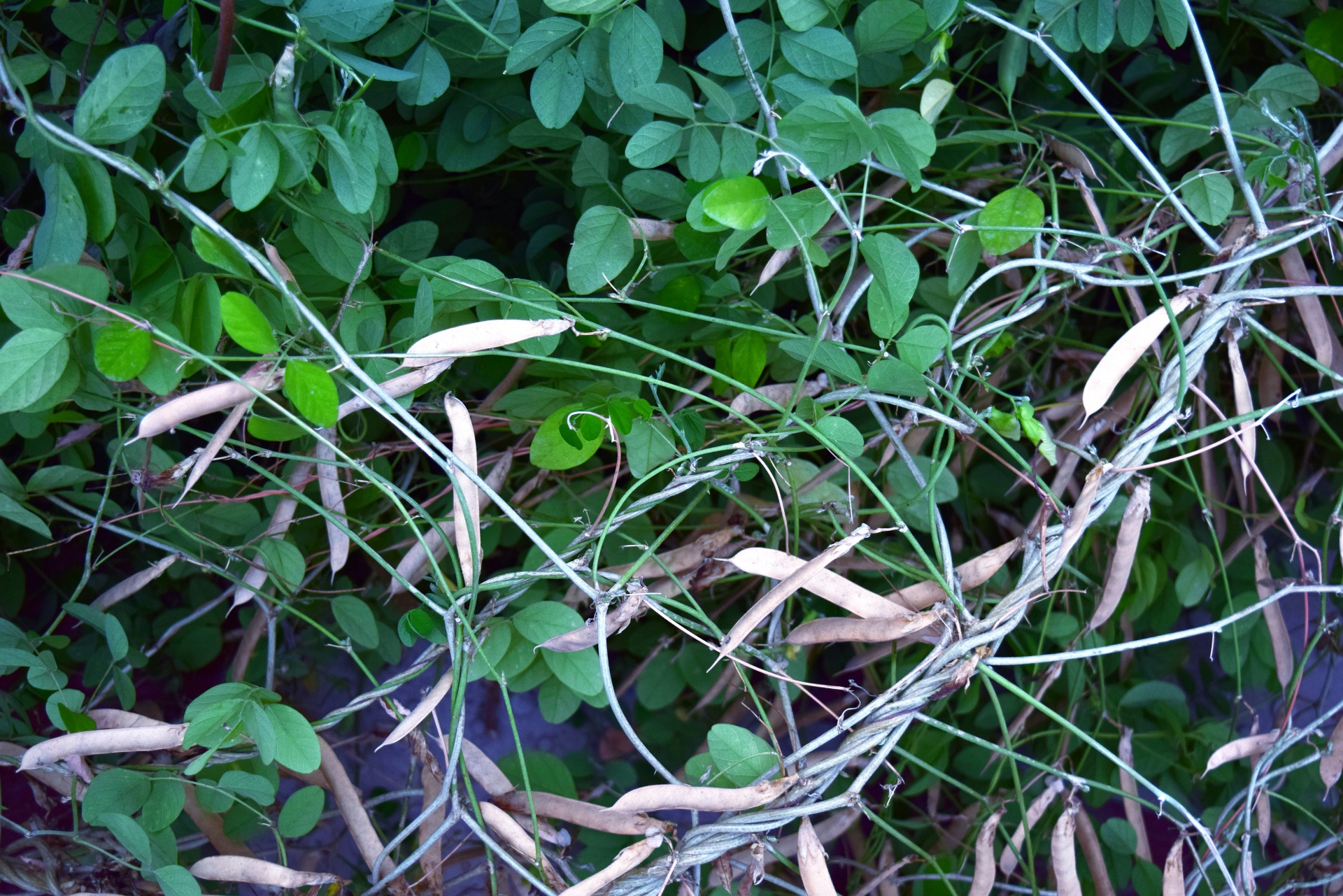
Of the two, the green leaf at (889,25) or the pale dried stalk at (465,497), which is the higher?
the green leaf at (889,25)

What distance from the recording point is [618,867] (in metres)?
0.79

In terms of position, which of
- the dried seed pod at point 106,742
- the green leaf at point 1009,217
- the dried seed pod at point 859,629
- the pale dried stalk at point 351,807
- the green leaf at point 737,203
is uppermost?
the green leaf at point 737,203

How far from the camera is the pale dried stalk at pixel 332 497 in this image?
0.88 m

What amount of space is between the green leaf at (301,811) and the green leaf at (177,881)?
3.8 inches

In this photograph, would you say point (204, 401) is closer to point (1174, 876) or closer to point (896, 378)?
point (896, 378)

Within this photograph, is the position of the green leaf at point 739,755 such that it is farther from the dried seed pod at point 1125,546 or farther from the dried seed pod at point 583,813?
the dried seed pod at point 1125,546

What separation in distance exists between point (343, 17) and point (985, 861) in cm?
103

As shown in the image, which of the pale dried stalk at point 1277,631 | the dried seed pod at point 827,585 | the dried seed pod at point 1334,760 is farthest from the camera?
the pale dried stalk at point 1277,631

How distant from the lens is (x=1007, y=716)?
4.04ft

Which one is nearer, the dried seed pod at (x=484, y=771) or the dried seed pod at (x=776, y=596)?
the dried seed pod at (x=776, y=596)

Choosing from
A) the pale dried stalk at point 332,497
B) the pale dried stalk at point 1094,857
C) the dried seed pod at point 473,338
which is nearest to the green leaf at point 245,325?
the dried seed pod at point 473,338

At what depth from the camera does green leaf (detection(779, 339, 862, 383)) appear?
2.60 ft

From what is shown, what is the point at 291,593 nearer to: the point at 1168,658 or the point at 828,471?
the point at 828,471

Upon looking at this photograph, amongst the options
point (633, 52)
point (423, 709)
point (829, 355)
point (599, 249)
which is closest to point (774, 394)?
point (829, 355)
